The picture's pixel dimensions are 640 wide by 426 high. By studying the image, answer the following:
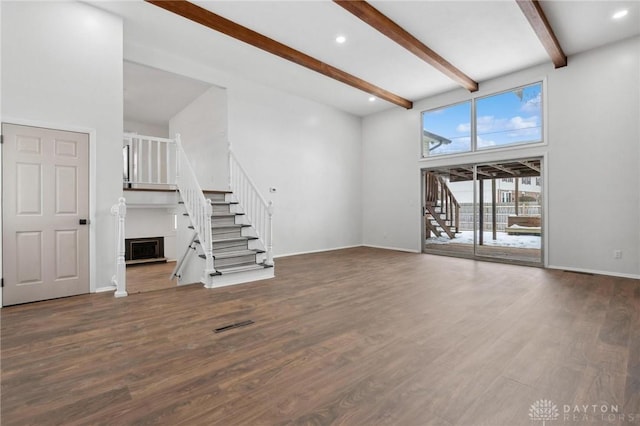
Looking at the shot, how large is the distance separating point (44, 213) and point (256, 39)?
3.71m

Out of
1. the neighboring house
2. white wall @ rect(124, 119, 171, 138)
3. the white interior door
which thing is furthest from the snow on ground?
white wall @ rect(124, 119, 171, 138)

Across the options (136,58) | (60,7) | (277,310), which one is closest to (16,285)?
(277,310)

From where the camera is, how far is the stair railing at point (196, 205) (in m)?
4.36

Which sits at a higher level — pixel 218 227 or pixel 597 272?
pixel 218 227

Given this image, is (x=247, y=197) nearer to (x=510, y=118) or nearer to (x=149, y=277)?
(x=149, y=277)

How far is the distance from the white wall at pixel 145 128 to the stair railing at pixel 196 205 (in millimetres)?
4998

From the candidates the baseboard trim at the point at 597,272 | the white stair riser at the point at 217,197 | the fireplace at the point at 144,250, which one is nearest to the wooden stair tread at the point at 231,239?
the white stair riser at the point at 217,197

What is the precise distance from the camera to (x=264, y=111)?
22.4ft

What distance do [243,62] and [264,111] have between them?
1318mm

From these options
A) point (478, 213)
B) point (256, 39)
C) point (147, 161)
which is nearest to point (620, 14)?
point (478, 213)

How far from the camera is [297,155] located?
294 inches

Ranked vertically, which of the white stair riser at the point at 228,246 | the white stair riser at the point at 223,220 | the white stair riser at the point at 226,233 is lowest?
the white stair riser at the point at 228,246

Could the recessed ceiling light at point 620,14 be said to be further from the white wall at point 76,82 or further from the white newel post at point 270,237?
the white wall at point 76,82

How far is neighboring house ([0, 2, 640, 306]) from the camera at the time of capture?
12.3 feet
